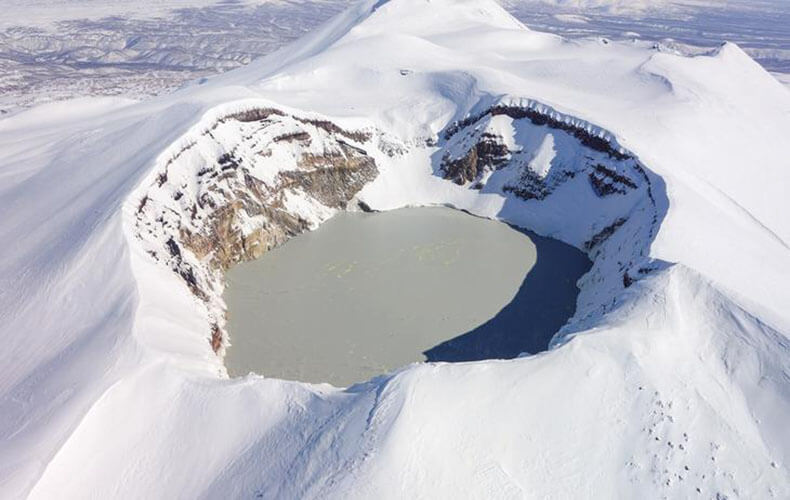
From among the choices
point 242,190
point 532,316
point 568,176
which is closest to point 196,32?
point 242,190

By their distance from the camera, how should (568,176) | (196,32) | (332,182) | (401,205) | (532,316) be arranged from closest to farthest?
1. (532,316)
2. (568,176)
3. (332,182)
4. (401,205)
5. (196,32)

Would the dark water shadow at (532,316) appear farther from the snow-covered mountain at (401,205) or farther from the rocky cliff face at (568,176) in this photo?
the snow-covered mountain at (401,205)

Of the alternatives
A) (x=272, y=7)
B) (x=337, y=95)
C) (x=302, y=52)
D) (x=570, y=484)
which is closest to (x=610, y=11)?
(x=272, y=7)

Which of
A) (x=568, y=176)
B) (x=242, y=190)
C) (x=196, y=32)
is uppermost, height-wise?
(x=568, y=176)

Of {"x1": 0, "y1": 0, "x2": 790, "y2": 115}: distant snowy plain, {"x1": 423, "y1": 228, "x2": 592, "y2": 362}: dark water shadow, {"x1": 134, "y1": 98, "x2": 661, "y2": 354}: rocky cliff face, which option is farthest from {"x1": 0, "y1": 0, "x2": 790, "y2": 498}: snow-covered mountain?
{"x1": 0, "y1": 0, "x2": 790, "y2": 115}: distant snowy plain

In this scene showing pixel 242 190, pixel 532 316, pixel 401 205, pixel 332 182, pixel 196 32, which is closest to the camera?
pixel 532 316

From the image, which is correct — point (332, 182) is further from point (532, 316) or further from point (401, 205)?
point (532, 316)

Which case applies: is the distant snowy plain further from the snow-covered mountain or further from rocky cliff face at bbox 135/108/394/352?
rocky cliff face at bbox 135/108/394/352

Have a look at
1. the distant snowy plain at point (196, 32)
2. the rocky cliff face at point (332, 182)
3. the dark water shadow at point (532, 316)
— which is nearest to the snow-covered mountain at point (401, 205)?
the rocky cliff face at point (332, 182)

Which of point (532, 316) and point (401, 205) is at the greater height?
point (532, 316)
